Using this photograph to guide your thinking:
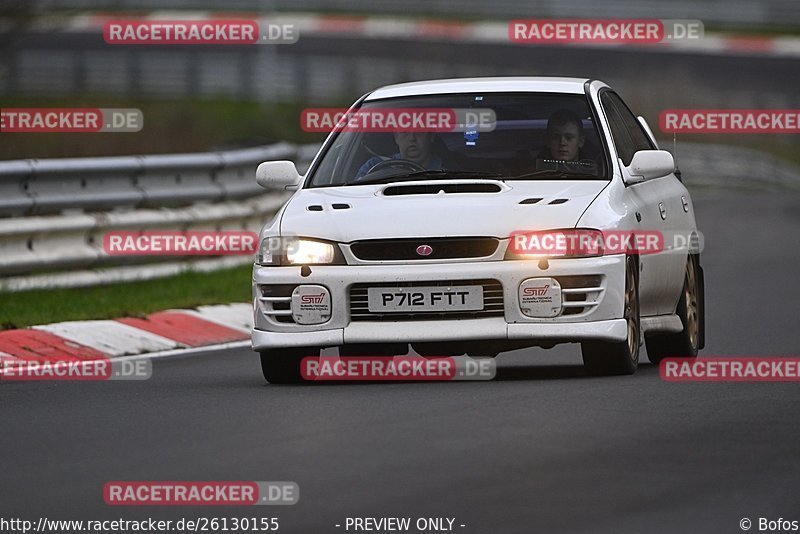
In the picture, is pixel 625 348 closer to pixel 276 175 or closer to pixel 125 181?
pixel 276 175

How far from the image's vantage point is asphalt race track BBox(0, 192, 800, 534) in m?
6.63

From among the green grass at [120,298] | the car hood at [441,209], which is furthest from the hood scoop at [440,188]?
the green grass at [120,298]

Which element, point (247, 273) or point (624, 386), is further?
point (247, 273)

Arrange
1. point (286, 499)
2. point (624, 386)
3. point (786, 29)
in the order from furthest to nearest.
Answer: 1. point (786, 29)
2. point (624, 386)
3. point (286, 499)

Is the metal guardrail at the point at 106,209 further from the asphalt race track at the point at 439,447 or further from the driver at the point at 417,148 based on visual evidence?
the driver at the point at 417,148

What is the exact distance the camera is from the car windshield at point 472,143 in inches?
429

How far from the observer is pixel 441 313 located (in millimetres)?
10016

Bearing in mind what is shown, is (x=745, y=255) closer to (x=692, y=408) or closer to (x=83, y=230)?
(x=83, y=230)

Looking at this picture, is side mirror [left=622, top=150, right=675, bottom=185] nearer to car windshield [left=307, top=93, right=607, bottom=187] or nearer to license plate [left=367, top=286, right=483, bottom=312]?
car windshield [left=307, top=93, right=607, bottom=187]

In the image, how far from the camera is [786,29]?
6631 cm

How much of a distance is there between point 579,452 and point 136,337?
6255 millimetres

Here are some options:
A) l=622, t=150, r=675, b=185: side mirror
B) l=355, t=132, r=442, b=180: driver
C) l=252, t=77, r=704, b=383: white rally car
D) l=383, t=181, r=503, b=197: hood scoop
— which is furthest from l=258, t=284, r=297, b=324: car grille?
l=622, t=150, r=675, b=185: side mirror

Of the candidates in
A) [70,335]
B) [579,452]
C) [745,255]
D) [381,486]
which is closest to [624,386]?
[579,452]

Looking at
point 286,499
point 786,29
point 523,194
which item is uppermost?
point 786,29
